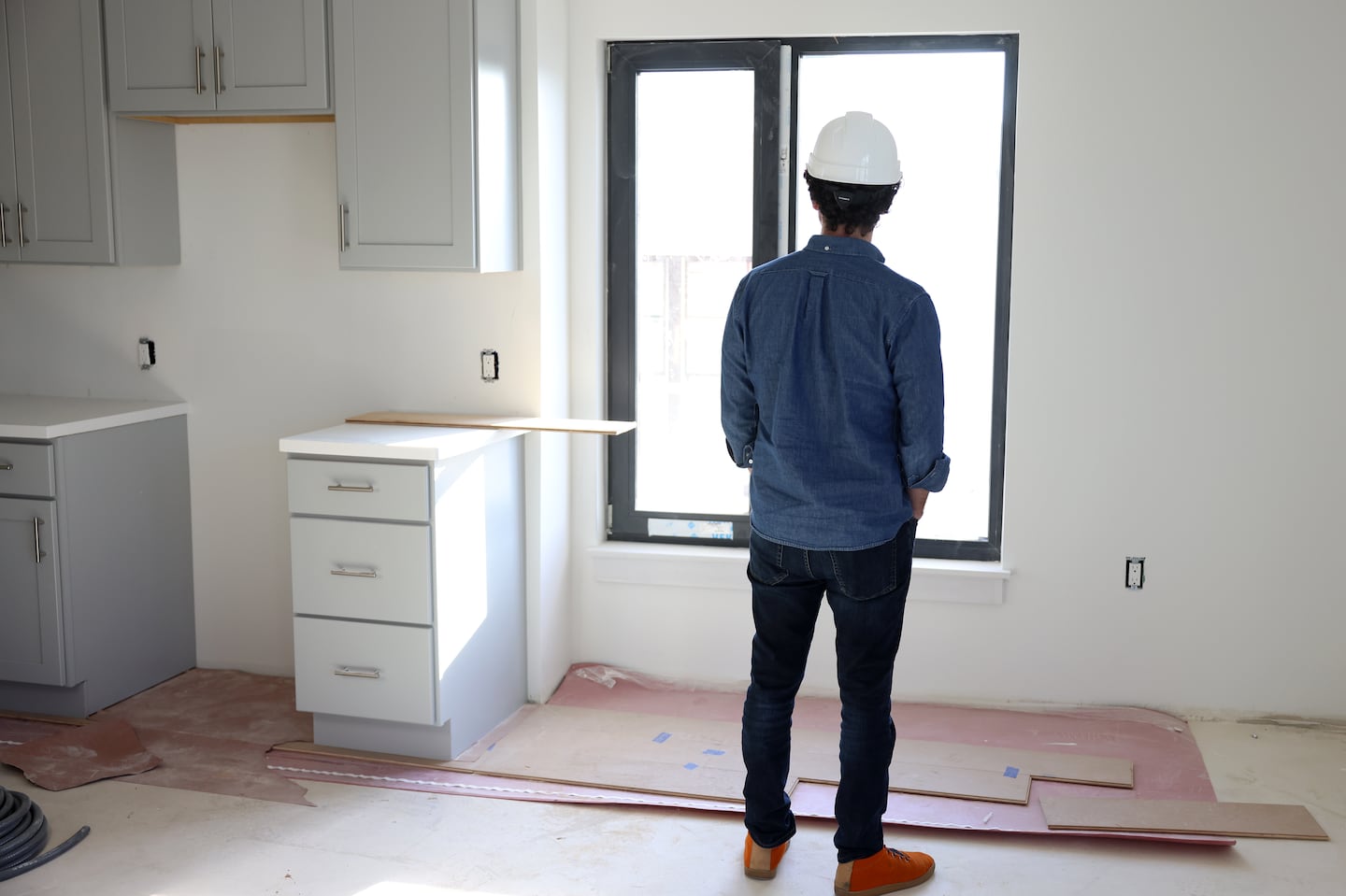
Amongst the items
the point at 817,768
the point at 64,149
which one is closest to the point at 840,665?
the point at 817,768

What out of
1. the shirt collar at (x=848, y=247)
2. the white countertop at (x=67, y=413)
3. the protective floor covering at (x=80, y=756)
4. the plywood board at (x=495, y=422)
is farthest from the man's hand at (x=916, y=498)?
the white countertop at (x=67, y=413)

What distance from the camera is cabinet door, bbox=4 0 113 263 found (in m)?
3.50

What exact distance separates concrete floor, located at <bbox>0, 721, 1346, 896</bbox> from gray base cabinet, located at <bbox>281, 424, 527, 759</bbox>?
0.23 meters

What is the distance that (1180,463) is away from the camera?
3.48 meters

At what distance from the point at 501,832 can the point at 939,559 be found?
1573 mm

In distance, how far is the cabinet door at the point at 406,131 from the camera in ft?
10.6

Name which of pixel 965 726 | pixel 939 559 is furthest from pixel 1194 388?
pixel 965 726

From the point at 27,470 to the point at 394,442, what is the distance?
1118 mm

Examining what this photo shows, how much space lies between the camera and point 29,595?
346cm

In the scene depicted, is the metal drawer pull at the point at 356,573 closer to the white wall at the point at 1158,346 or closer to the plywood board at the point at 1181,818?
the white wall at the point at 1158,346

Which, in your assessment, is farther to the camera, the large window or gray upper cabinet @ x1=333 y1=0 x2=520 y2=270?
the large window

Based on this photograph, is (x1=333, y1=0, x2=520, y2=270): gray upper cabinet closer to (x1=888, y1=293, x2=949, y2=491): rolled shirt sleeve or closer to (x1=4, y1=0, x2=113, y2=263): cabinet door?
(x1=4, y1=0, x2=113, y2=263): cabinet door

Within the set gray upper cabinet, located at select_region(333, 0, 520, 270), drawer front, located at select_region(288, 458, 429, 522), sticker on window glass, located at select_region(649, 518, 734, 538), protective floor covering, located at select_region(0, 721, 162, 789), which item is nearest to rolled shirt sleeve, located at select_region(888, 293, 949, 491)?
drawer front, located at select_region(288, 458, 429, 522)

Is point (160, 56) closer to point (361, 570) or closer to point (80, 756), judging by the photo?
point (361, 570)
